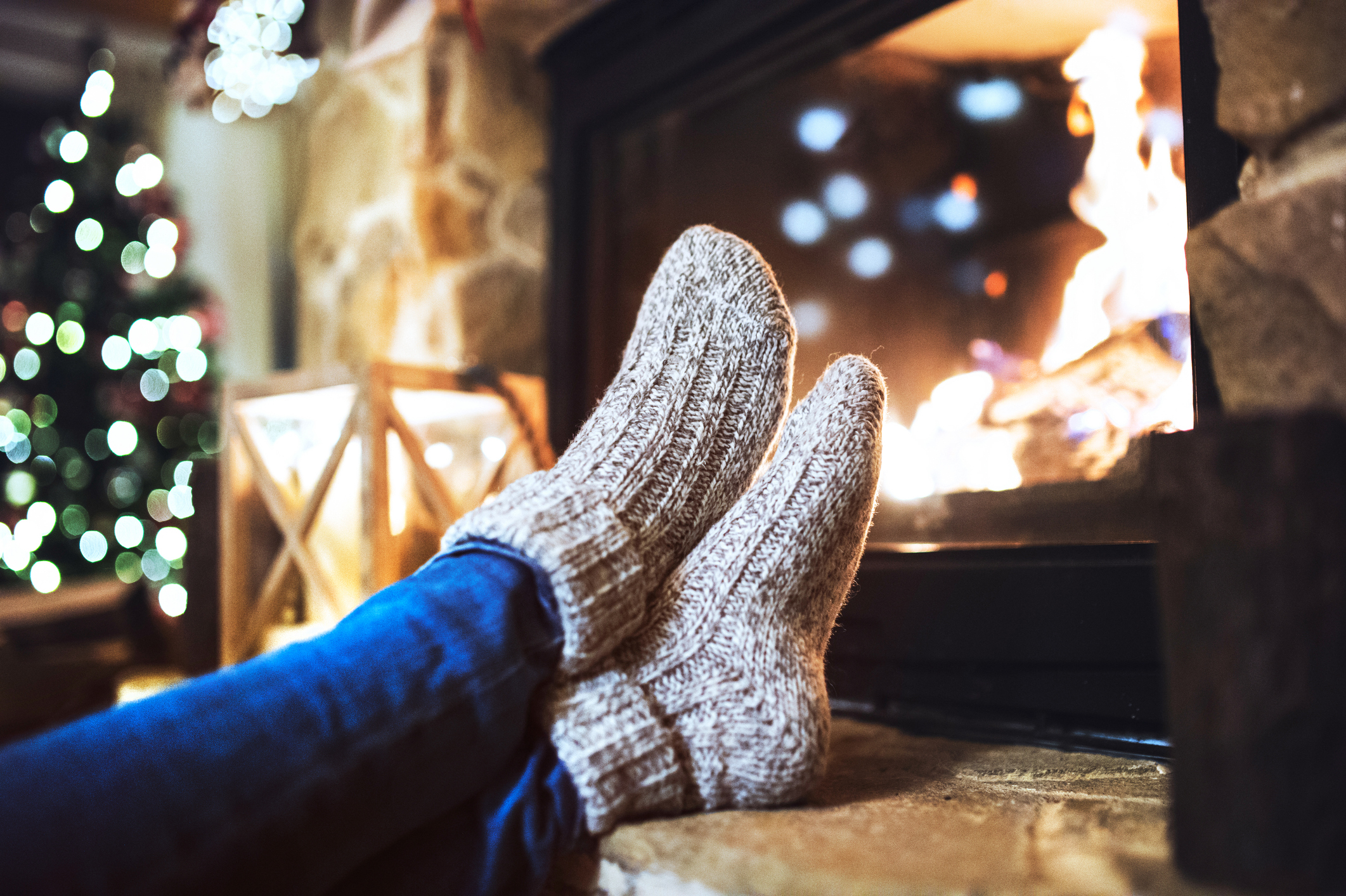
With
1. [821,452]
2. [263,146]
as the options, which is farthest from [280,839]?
[263,146]

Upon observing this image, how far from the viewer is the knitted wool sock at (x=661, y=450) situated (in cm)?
51

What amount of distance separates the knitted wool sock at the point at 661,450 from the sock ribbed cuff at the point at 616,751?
2cm

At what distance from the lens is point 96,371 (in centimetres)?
230

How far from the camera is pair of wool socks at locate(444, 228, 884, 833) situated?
0.51 m

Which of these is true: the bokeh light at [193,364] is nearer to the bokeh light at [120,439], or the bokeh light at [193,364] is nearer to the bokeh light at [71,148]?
the bokeh light at [120,439]

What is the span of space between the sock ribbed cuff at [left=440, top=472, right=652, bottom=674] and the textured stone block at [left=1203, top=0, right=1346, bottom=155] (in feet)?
1.43

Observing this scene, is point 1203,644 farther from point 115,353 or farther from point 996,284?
point 115,353

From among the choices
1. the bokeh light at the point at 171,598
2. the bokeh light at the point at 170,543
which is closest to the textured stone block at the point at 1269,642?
the bokeh light at the point at 171,598

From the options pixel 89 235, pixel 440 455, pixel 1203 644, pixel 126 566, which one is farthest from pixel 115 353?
pixel 1203 644

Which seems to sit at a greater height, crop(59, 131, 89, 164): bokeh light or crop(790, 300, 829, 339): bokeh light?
crop(59, 131, 89, 164): bokeh light

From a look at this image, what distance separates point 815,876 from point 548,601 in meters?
0.20

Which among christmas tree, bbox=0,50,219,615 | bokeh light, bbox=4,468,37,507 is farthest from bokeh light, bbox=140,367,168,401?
bokeh light, bbox=4,468,37,507

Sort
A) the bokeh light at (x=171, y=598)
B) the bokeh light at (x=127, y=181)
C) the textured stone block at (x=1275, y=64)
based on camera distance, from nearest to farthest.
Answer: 1. the textured stone block at (x=1275, y=64)
2. the bokeh light at (x=171, y=598)
3. the bokeh light at (x=127, y=181)

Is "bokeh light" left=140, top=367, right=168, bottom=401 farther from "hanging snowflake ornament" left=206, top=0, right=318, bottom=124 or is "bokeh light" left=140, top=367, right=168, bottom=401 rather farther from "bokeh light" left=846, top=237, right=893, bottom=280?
"bokeh light" left=846, top=237, right=893, bottom=280
